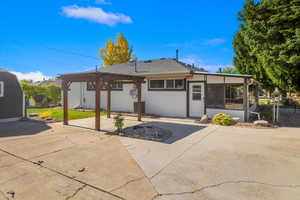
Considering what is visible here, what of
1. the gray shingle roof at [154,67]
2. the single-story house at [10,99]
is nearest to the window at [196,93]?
the gray shingle roof at [154,67]

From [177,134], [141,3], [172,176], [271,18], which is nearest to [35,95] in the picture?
[141,3]

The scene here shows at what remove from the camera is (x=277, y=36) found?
11.3m

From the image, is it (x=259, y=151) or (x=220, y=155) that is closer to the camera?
(x=220, y=155)

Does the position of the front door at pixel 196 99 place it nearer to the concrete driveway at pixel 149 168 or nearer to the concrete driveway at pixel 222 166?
the concrete driveway at pixel 222 166

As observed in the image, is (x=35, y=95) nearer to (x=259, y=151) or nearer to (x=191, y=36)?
(x=191, y=36)

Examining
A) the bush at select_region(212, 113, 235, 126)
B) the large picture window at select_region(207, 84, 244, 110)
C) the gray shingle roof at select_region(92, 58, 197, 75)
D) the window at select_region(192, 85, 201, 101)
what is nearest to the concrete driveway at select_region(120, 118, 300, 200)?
the bush at select_region(212, 113, 235, 126)

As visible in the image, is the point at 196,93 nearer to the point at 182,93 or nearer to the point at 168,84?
the point at 182,93

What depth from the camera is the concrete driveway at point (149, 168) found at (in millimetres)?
2635

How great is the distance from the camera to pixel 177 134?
6414 millimetres

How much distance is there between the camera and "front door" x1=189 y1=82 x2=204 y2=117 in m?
10.1

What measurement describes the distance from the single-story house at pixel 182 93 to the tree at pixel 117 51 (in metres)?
12.9

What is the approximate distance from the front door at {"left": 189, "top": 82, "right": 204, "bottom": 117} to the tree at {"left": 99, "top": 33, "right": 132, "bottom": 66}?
18134 millimetres

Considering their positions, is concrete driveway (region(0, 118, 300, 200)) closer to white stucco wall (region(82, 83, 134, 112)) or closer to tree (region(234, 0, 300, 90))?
white stucco wall (region(82, 83, 134, 112))

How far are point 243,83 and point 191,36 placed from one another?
9.80 meters
